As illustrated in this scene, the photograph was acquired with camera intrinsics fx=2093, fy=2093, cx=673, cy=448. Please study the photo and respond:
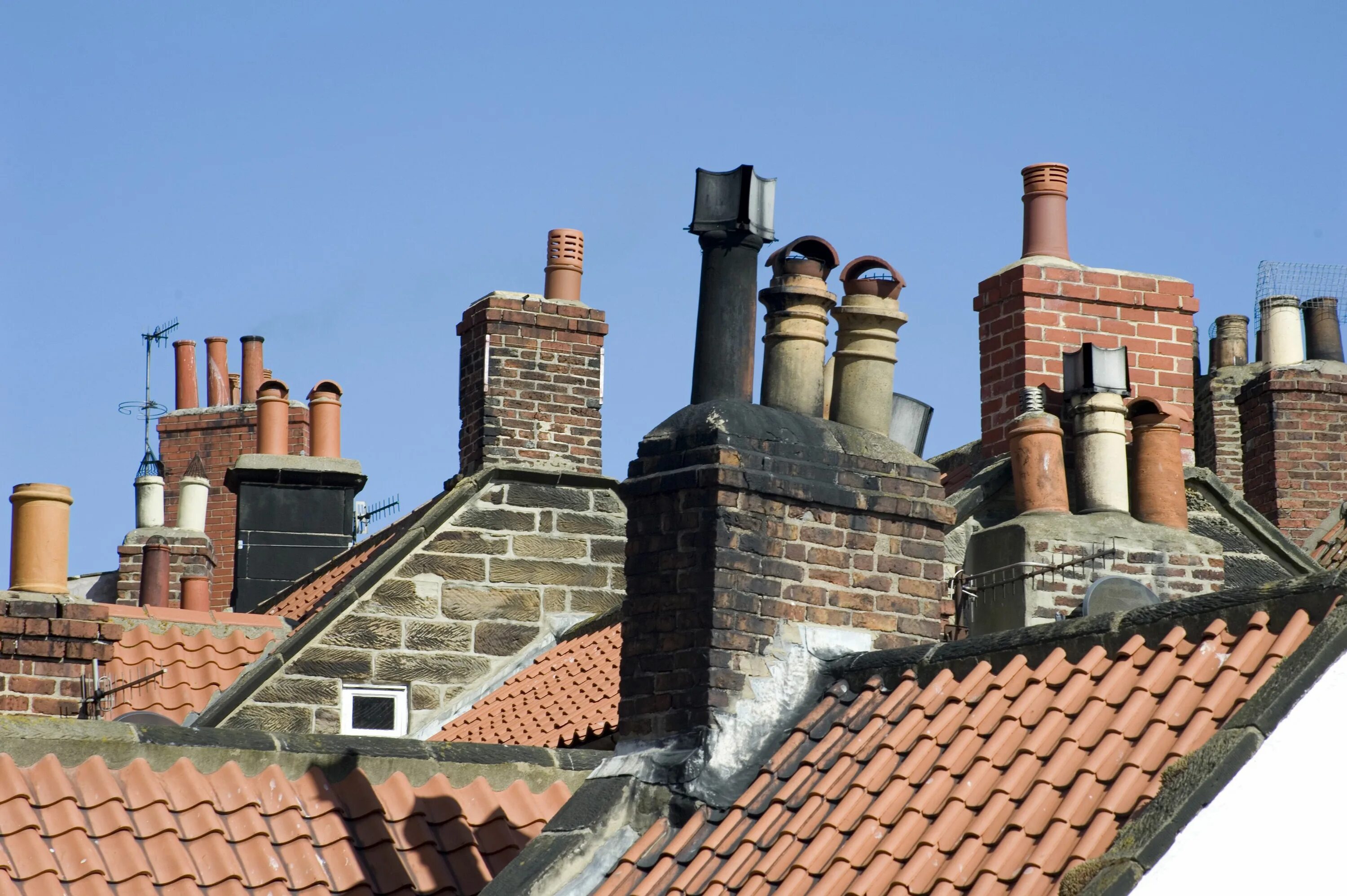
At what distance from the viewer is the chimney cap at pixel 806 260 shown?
9.25 metres

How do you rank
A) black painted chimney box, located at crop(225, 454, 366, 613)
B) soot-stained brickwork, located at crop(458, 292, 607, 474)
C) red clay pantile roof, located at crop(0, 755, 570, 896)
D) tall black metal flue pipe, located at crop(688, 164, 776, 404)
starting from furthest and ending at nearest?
black painted chimney box, located at crop(225, 454, 366, 613) → soot-stained brickwork, located at crop(458, 292, 607, 474) → tall black metal flue pipe, located at crop(688, 164, 776, 404) → red clay pantile roof, located at crop(0, 755, 570, 896)

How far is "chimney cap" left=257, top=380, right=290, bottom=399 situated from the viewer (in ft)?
71.5

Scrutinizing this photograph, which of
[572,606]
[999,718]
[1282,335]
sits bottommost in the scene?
[999,718]

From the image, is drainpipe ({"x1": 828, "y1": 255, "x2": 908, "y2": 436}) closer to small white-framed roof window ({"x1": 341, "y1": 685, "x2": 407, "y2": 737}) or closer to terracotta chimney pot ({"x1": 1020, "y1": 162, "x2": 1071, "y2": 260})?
terracotta chimney pot ({"x1": 1020, "y1": 162, "x2": 1071, "y2": 260})

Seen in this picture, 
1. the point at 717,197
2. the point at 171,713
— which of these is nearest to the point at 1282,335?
the point at 171,713

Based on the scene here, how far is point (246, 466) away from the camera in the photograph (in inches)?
781

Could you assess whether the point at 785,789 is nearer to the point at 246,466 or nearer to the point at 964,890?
the point at 964,890

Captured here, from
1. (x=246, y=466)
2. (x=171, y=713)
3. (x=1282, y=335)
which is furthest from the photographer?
(x=1282, y=335)

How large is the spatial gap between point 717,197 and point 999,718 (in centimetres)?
290

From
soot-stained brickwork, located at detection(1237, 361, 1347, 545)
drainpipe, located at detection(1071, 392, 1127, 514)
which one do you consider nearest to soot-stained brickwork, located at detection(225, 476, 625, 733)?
drainpipe, located at detection(1071, 392, 1127, 514)

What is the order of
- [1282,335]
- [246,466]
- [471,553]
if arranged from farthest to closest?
[1282,335] < [246,466] < [471,553]

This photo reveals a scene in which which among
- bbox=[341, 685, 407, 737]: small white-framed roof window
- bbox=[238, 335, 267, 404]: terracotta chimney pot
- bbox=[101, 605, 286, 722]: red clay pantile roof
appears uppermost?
bbox=[238, 335, 267, 404]: terracotta chimney pot

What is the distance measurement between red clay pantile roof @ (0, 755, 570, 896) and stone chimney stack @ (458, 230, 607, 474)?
6488mm

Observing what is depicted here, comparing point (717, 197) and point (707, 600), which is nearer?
point (707, 600)
